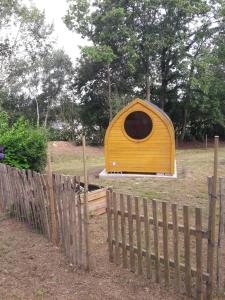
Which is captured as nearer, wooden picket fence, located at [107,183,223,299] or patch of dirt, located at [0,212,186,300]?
wooden picket fence, located at [107,183,223,299]

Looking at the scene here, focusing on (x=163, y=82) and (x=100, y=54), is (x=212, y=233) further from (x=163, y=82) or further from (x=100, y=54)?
(x=163, y=82)

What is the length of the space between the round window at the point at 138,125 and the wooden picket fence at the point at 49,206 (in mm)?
5260

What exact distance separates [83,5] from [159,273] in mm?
22730

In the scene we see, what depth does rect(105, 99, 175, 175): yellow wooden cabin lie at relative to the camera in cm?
1014

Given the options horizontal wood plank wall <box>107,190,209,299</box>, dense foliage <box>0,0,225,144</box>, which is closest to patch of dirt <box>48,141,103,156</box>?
dense foliage <box>0,0,225,144</box>

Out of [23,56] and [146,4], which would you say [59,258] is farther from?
[23,56]

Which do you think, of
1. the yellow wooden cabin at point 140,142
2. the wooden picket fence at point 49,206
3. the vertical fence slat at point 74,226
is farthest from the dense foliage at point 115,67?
the vertical fence slat at point 74,226

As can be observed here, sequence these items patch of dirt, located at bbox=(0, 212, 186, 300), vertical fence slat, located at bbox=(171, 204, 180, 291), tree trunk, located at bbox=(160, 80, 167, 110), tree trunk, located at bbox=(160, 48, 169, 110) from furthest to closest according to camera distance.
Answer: tree trunk, located at bbox=(160, 80, 167, 110) → tree trunk, located at bbox=(160, 48, 169, 110) → patch of dirt, located at bbox=(0, 212, 186, 300) → vertical fence slat, located at bbox=(171, 204, 180, 291)

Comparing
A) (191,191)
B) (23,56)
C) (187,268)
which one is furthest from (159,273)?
(23,56)

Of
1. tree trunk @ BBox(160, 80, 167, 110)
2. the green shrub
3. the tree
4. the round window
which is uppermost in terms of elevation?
the tree

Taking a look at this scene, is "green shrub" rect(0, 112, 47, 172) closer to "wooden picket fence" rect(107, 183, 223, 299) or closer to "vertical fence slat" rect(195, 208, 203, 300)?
"wooden picket fence" rect(107, 183, 223, 299)

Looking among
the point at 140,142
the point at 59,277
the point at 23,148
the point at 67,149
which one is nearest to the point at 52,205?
the point at 59,277

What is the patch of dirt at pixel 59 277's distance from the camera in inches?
138

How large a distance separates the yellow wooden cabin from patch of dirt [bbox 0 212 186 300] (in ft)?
18.2
